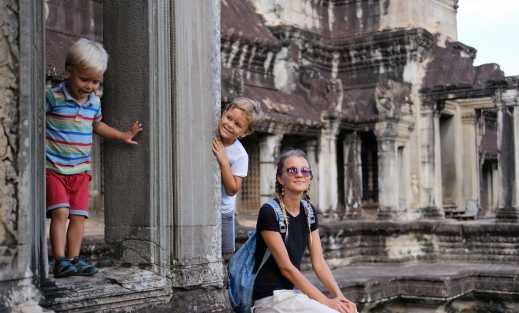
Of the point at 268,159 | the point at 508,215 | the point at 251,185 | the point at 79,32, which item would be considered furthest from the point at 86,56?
the point at 508,215

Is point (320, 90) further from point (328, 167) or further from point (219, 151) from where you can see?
point (219, 151)

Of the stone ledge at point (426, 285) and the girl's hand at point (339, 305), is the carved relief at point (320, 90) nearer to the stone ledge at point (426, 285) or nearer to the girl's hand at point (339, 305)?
the stone ledge at point (426, 285)

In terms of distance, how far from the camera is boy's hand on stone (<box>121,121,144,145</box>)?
4.08m

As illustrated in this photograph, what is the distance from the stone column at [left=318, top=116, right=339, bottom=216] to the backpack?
12.7m

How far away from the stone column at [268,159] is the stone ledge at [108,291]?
10.8m

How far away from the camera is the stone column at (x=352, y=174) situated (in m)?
18.0

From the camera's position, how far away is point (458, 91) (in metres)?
18.2

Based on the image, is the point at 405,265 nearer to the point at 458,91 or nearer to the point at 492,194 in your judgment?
the point at 458,91

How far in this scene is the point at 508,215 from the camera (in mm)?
16625

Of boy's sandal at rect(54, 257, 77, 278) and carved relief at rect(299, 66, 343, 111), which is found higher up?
carved relief at rect(299, 66, 343, 111)

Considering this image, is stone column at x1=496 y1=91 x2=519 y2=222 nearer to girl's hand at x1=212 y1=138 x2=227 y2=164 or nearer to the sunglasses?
girl's hand at x1=212 y1=138 x2=227 y2=164

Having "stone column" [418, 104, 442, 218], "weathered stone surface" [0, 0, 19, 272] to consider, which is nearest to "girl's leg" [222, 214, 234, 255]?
"weathered stone surface" [0, 0, 19, 272]

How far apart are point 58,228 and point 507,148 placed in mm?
14610

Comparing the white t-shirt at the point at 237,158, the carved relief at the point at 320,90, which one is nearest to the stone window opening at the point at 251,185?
the carved relief at the point at 320,90
